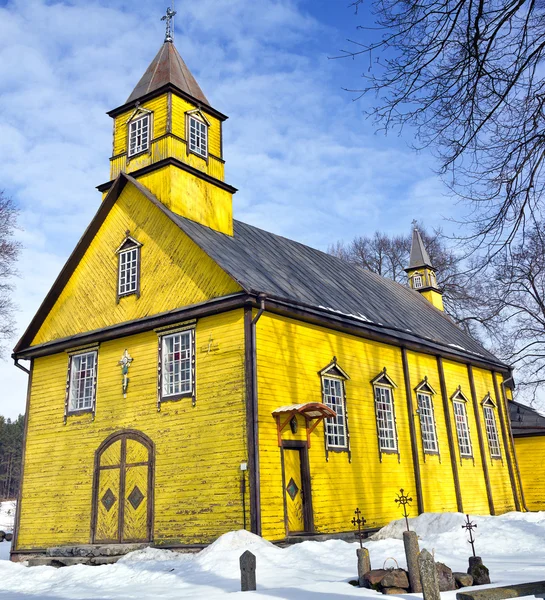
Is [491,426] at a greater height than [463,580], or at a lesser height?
greater

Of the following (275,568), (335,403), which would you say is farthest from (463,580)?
(335,403)

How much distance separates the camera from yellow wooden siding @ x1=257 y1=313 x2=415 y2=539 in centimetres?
1442

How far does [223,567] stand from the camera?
11617 mm

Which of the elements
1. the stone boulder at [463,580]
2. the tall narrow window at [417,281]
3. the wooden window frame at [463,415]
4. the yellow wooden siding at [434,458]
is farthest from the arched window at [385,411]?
the tall narrow window at [417,281]

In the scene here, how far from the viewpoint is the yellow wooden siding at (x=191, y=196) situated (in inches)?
713

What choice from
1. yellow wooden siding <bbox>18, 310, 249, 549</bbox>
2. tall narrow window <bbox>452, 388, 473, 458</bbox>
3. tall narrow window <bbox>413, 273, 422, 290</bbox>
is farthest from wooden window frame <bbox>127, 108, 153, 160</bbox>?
tall narrow window <bbox>413, 273, 422, 290</bbox>

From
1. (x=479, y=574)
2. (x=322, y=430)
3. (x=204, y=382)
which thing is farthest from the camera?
(x=322, y=430)

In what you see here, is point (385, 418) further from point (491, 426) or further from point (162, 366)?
point (491, 426)

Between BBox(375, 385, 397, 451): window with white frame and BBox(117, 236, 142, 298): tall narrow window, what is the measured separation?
7.46 metres

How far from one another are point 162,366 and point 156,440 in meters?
1.82

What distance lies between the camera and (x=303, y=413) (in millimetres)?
15406

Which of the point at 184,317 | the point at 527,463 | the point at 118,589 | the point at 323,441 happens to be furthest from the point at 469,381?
the point at 118,589

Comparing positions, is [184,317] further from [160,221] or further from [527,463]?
[527,463]

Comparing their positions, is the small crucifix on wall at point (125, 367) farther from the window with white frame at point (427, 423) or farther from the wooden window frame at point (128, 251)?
the window with white frame at point (427, 423)
